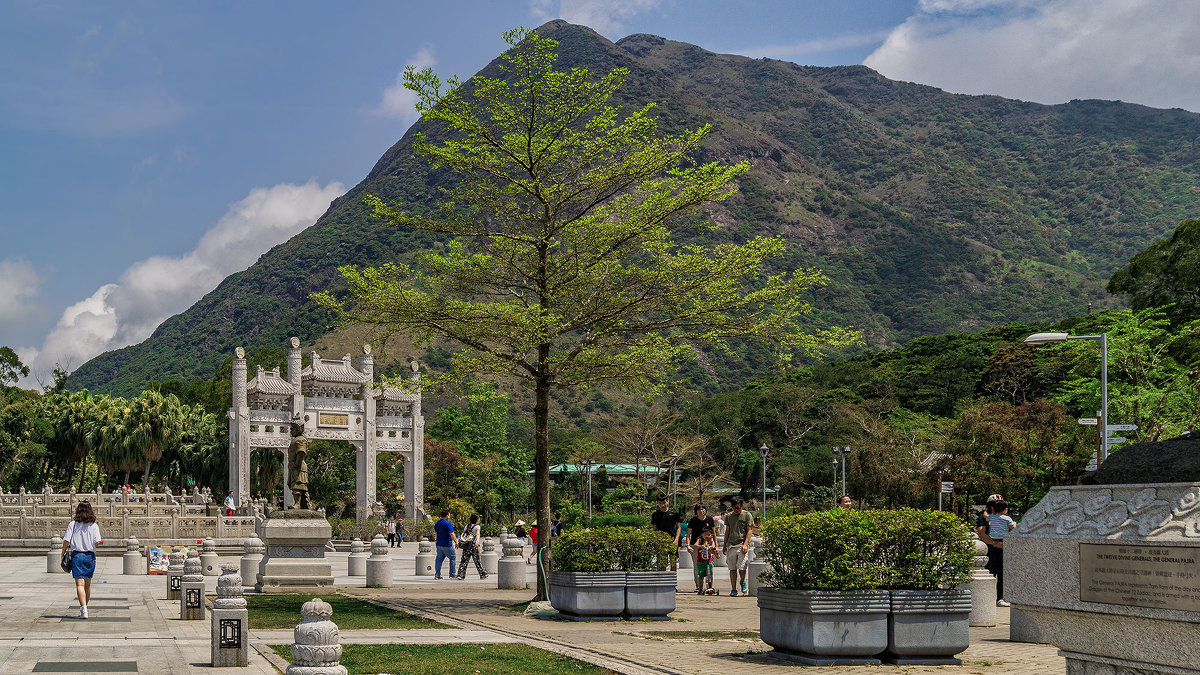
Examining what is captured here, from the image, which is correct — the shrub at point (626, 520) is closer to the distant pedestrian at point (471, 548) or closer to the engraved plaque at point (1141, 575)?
the distant pedestrian at point (471, 548)

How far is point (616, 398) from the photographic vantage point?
116 meters

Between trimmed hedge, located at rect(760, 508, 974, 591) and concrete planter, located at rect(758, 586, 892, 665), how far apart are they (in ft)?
0.50

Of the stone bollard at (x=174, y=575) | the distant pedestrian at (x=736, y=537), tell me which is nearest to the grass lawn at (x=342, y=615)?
the stone bollard at (x=174, y=575)

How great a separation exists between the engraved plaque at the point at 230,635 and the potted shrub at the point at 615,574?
5981 mm

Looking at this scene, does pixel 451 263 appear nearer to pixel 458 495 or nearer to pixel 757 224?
pixel 458 495

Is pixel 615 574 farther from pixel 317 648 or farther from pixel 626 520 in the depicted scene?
pixel 626 520

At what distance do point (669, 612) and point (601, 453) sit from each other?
2533 inches

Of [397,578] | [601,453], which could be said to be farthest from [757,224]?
[397,578]

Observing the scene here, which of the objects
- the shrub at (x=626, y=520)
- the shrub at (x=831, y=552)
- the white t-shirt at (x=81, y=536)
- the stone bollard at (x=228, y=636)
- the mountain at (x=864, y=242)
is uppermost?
the mountain at (x=864, y=242)

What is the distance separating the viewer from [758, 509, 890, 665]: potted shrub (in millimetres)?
11383

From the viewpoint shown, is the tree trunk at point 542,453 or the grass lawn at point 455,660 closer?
the grass lawn at point 455,660

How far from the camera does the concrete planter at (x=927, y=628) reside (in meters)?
11.5

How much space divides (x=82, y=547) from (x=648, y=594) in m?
8.27

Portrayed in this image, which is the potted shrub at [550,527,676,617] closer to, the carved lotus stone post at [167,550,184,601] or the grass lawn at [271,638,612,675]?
the grass lawn at [271,638,612,675]
